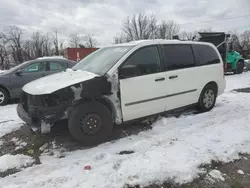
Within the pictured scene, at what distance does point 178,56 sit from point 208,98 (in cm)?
150

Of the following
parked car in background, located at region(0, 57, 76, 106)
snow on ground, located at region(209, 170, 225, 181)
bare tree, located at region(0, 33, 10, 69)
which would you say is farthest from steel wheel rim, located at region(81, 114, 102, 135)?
bare tree, located at region(0, 33, 10, 69)

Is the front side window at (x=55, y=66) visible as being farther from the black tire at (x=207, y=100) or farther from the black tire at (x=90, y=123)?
the black tire at (x=207, y=100)

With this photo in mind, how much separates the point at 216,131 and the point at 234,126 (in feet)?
1.70

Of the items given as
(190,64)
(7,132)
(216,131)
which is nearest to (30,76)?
(7,132)

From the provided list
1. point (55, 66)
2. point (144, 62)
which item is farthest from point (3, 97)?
point (144, 62)

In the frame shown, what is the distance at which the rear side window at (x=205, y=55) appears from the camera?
16.3 ft

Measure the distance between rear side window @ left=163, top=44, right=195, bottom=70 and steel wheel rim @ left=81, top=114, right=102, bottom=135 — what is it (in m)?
1.85

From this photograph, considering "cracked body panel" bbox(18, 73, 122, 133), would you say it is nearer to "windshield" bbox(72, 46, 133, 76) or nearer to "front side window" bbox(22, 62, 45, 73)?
"windshield" bbox(72, 46, 133, 76)

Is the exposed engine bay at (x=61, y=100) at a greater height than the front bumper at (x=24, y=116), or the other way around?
the exposed engine bay at (x=61, y=100)

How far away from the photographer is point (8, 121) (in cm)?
518

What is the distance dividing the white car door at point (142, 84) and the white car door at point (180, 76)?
0.68 ft

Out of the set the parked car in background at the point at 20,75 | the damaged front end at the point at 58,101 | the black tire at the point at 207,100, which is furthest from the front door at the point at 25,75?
the black tire at the point at 207,100

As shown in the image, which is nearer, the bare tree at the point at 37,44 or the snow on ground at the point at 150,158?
the snow on ground at the point at 150,158

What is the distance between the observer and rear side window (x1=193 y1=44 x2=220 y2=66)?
16.3 feet
